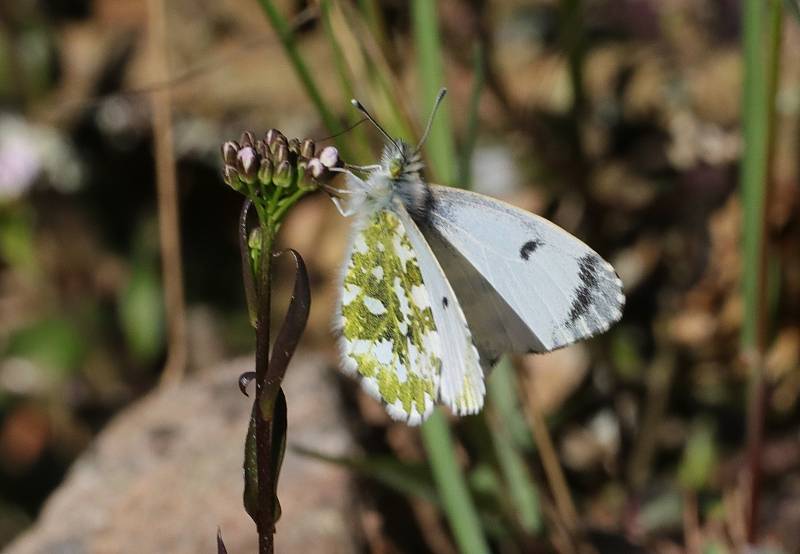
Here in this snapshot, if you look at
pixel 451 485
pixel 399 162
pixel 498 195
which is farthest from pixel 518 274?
pixel 498 195

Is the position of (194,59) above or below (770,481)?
above

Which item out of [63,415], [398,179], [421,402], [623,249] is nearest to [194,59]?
[63,415]

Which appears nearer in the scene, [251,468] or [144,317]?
[251,468]

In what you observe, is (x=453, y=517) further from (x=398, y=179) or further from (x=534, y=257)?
(x=398, y=179)

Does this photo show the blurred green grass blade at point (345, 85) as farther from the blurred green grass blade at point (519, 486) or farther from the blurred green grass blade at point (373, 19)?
the blurred green grass blade at point (519, 486)

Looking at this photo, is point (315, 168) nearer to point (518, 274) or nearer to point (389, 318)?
point (389, 318)
